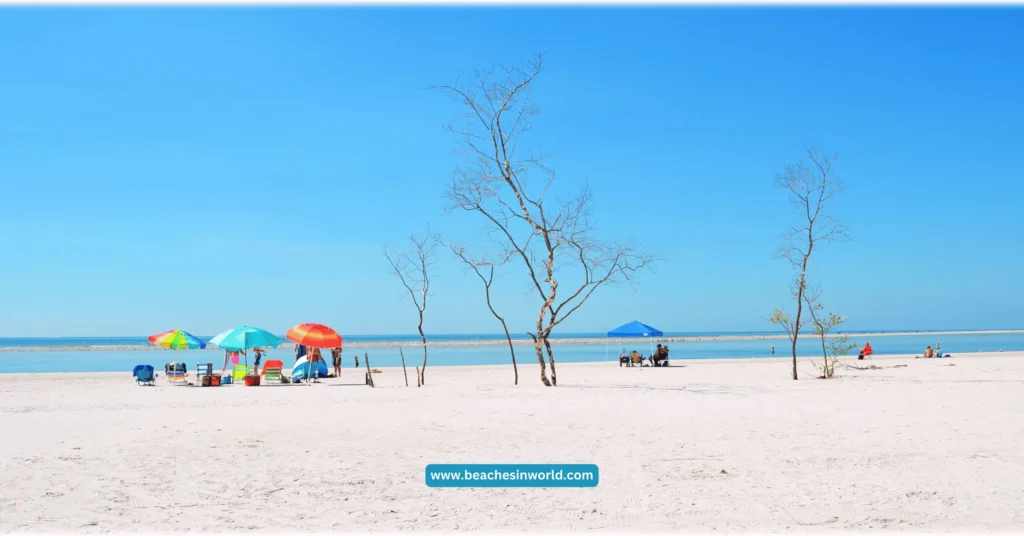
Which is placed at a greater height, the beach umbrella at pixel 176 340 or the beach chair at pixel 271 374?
the beach umbrella at pixel 176 340

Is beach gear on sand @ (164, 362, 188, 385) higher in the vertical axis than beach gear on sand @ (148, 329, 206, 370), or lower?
lower

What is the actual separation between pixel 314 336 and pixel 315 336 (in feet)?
0.11

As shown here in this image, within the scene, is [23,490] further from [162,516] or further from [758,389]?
[758,389]

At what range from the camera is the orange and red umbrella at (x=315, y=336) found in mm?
24062

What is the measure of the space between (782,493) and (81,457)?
8.15 metres

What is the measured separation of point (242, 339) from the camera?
2378cm

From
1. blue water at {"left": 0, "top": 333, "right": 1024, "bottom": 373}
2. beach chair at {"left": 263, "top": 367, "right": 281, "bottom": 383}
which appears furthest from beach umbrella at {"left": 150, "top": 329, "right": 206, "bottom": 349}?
blue water at {"left": 0, "top": 333, "right": 1024, "bottom": 373}

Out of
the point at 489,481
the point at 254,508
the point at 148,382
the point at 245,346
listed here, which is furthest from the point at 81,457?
the point at 148,382

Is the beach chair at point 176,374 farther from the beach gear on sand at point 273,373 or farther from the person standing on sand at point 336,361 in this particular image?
the person standing on sand at point 336,361

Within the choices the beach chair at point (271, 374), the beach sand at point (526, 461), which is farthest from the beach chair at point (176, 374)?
the beach sand at point (526, 461)

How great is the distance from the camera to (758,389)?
1902 cm

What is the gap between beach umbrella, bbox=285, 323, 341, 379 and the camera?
79.0 ft

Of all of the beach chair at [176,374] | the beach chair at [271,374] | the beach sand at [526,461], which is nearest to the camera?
the beach sand at [526,461]

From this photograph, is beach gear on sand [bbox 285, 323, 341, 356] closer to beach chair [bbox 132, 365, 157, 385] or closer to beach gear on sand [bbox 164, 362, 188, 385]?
beach gear on sand [bbox 164, 362, 188, 385]
